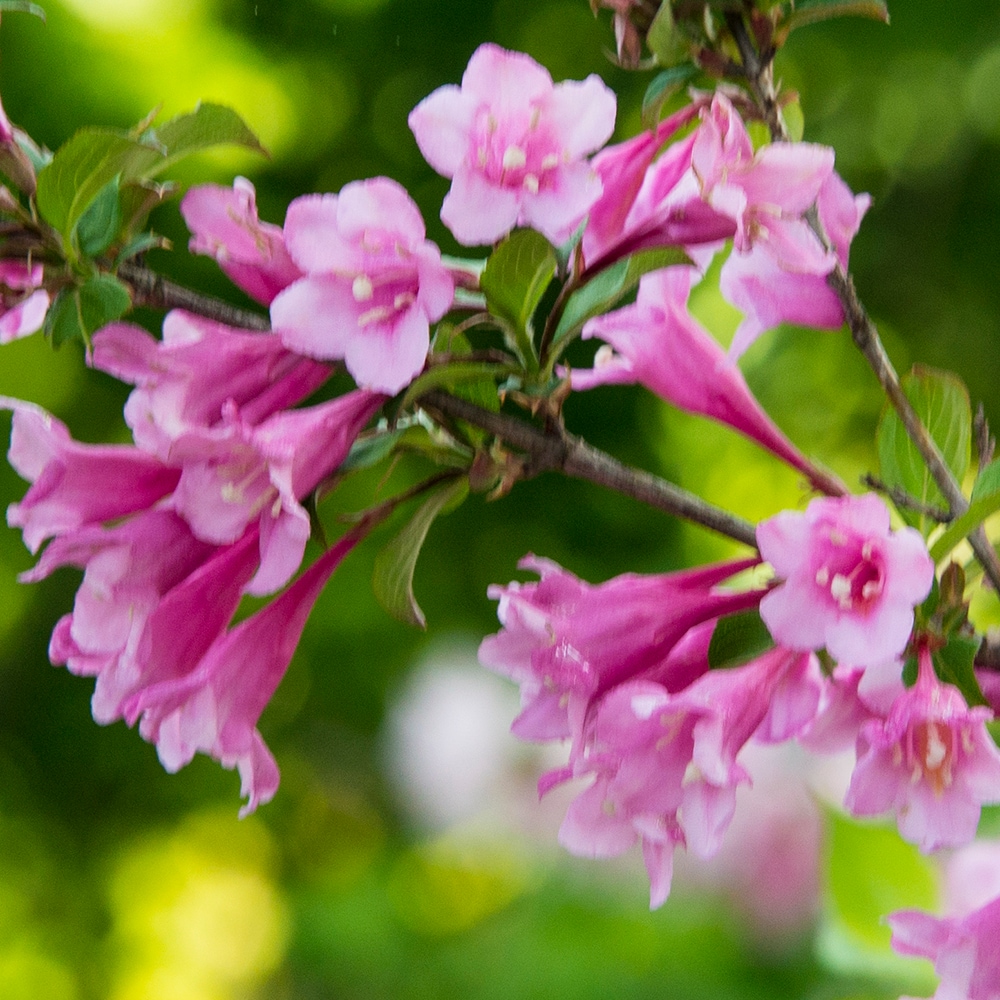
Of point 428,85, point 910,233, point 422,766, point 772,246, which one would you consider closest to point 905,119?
point 910,233

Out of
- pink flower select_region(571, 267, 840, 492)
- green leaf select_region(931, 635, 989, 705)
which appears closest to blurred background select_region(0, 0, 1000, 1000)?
pink flower select_region(571, 267, 840, 492)

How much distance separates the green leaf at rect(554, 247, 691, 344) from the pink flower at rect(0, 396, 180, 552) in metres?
0.16

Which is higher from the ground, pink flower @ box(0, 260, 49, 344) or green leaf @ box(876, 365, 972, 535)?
pink flower @ box(0, 260, 49, 344)

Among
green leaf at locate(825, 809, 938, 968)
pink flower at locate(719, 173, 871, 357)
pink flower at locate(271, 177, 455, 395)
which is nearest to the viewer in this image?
pink flower at locate(271, 177, 455, 395)

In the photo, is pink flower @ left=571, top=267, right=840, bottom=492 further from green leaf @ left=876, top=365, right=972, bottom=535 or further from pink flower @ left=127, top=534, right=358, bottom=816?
pink flower @ left=127, top=534, right=358, bottom=816

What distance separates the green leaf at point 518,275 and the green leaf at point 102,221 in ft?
0.45

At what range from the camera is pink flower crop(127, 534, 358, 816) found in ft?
1.56

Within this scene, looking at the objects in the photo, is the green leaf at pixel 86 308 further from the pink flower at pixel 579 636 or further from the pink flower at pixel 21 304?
the pink flower at pixel 579 636

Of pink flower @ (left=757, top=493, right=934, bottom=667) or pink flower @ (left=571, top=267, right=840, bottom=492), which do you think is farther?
pink flower @ (left=571, top=267, right=840, bottom=492)

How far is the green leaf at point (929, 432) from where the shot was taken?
55cm

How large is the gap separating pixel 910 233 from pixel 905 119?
0.24 metres

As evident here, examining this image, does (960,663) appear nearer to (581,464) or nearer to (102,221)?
(581,464)

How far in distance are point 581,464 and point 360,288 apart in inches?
4.5

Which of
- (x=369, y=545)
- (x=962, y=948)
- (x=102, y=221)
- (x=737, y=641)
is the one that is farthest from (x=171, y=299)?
(x=369, y=545)
